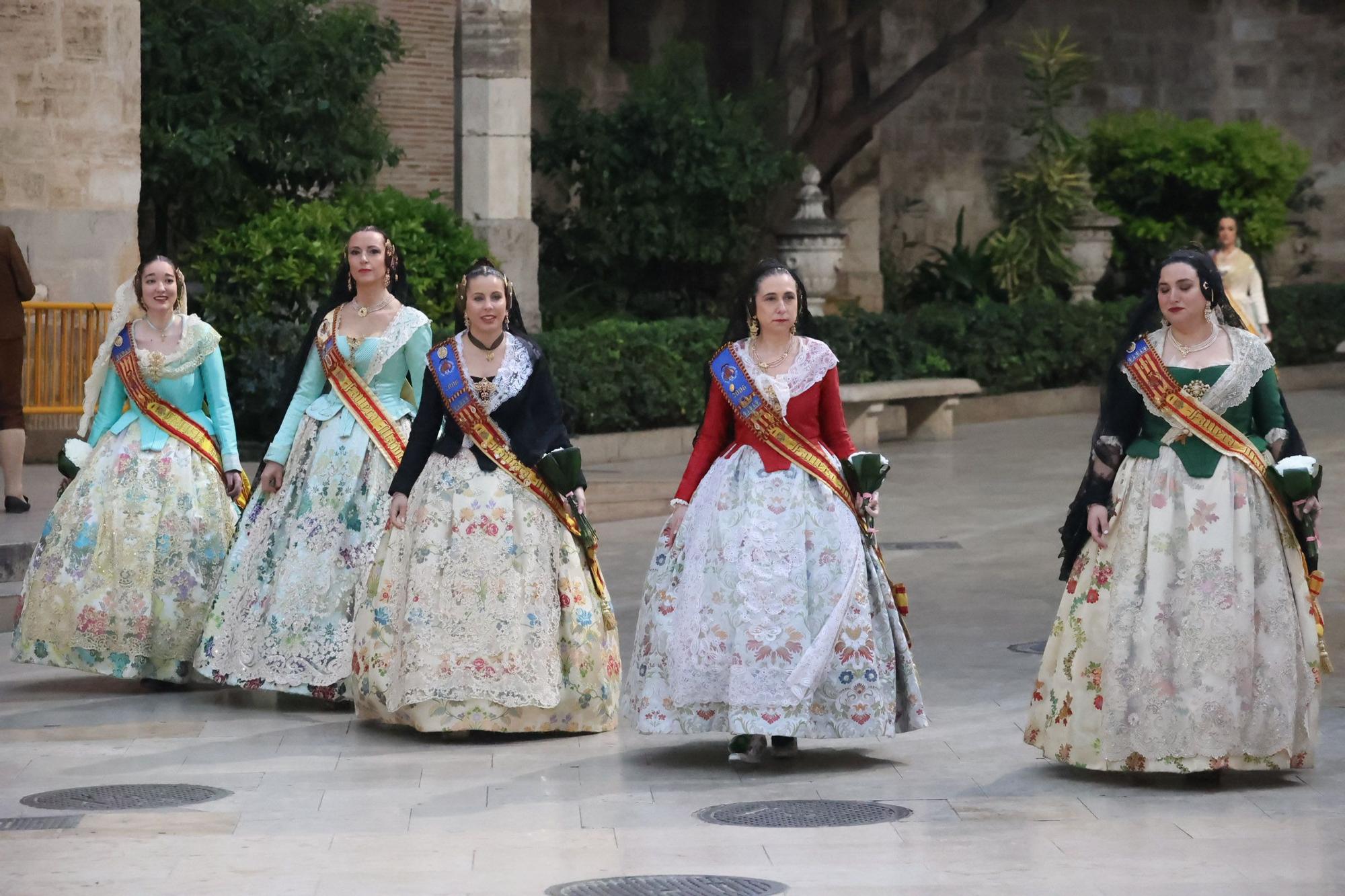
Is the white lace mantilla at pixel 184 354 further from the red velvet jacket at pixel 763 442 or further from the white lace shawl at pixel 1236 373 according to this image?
the white lace shawl at pixel 1236 373

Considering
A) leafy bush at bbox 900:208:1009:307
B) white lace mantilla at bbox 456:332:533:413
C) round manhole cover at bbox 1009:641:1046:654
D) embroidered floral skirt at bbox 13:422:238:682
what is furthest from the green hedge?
white lace mantilla at bbox 456:332:533:413

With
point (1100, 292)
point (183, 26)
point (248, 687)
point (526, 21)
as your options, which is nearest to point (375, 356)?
point (248, 687)

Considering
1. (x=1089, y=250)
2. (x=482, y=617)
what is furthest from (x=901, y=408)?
(x=482, y=617)

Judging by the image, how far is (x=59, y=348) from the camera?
13.7 metres

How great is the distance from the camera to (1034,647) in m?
9.03

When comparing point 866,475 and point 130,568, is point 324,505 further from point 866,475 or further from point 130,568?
point 866,475

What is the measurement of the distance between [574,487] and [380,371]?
1.12m

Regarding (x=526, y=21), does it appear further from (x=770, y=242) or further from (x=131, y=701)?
(x=131, y=701)

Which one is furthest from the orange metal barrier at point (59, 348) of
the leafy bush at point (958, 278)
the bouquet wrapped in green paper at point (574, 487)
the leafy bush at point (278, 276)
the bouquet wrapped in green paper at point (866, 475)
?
the leafy bush at point (958, 278)


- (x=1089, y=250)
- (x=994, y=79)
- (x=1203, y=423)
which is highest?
(x=994, y=79)

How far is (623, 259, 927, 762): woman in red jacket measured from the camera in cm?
662

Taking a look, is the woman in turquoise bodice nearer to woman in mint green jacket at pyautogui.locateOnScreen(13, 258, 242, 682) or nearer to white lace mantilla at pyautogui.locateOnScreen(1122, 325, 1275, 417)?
white lace mantilla at pyautogui.locateOnScreen(1122, 325, 1275, 417)

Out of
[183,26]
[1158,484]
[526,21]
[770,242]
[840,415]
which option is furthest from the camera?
[770,242]

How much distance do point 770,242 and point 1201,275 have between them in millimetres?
14438
